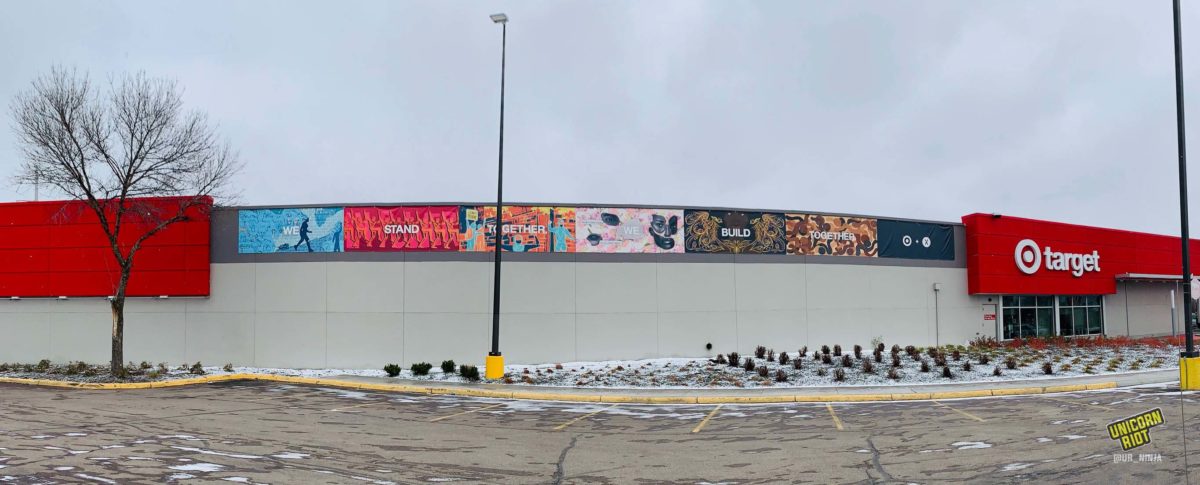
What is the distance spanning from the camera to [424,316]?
22.9 meters

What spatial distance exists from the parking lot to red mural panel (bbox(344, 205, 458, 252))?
7.41m

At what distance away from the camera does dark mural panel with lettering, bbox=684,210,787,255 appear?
80.9 ft

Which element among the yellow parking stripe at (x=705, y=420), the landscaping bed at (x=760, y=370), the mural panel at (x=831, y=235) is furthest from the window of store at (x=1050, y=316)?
the yellow parking stripe at (x=705, y=420)

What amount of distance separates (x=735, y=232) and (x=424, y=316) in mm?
10914

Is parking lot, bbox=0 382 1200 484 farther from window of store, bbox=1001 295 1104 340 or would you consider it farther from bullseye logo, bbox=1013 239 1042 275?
window of store, bbox=1001 295 1104 340

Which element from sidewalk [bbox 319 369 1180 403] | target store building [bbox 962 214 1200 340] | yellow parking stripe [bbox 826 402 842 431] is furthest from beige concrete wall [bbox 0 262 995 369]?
target store building [bbox 962 214 1200 340]

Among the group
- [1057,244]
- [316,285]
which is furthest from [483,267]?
[1057,244]

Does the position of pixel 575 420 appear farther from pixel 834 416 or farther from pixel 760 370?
pixel 760 370

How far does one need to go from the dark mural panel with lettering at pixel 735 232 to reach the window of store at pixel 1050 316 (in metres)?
12.6

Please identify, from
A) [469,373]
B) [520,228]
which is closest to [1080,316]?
[520,228]

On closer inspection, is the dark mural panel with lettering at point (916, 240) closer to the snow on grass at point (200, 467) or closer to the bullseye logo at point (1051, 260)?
the bullseye logo at point (1051, 260)

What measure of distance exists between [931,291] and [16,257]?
1318 inches

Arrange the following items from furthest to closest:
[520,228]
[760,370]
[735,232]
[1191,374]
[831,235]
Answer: [831,235]
[735,232]
[520,228]
[760,370]
[1191,374]

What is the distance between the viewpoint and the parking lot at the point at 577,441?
8555 millimetres
